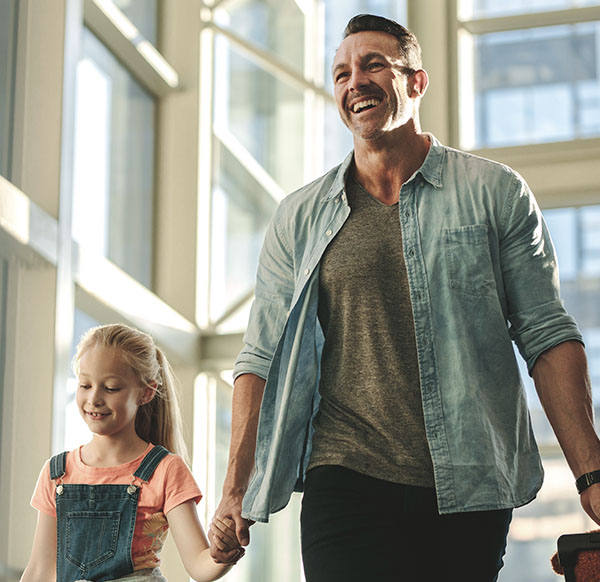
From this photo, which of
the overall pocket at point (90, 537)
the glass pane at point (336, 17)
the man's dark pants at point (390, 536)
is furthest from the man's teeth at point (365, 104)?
the glass pane at point (336, 17)

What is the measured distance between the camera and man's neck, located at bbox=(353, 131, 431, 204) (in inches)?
95.3

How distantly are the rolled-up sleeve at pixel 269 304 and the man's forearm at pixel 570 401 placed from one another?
1.86ft

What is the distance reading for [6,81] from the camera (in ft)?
14.9

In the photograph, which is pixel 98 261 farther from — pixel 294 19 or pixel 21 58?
pixel 294 19

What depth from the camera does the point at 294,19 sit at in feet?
21.1

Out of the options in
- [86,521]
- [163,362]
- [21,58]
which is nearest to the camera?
[86,521]

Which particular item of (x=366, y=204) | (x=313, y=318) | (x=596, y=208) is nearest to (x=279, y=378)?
(x=313, y=318)

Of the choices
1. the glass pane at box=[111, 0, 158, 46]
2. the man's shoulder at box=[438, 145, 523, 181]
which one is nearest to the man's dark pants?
the man's shoulder at box=[438, 145, 523, 181]

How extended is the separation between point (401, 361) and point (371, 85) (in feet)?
1.95

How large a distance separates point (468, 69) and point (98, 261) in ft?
7.43

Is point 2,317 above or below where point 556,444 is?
above

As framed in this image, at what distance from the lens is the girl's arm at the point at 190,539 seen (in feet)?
8.41

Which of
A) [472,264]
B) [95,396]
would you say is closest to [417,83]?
[472,264]

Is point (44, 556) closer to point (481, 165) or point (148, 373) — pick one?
point (148, 373)
